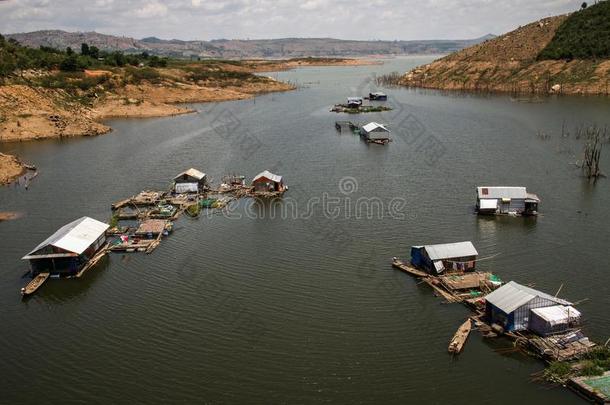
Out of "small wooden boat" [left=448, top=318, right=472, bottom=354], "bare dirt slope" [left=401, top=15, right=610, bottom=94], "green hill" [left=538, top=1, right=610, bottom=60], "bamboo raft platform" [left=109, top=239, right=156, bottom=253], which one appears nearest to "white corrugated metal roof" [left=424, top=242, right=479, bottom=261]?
"small wooden boat" [left=448, top=318, right=472, bottom=354]

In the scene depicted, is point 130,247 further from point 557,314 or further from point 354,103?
point 354,103

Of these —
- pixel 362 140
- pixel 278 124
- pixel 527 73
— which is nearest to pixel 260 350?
pixel 362 140

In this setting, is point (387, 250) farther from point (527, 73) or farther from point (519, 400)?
point (527, 73)

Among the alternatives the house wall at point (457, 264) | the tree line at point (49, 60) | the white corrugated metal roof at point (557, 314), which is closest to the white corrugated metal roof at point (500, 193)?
the house wall at point (457, 264)

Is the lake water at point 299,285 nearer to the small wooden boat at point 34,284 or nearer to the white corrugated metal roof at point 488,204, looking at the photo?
the small wooden boat at point 34,284

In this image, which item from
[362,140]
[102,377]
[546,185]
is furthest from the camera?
[362,140]
